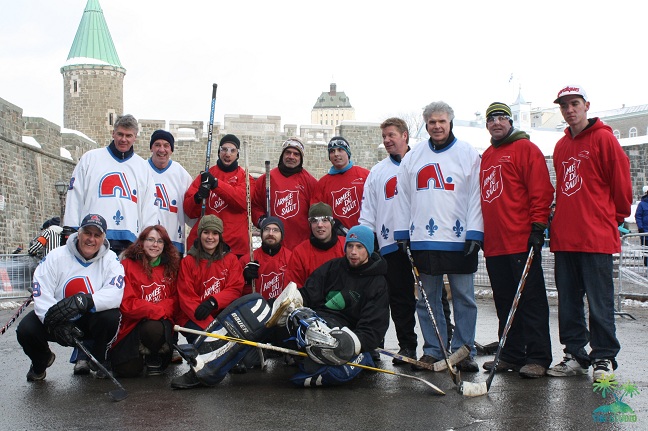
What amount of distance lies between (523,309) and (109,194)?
3.36 m

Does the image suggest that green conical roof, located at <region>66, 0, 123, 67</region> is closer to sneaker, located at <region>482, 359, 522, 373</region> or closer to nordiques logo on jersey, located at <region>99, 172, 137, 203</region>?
nordiques logo on jersey, located at <region>99, 172, 137, 203</region>

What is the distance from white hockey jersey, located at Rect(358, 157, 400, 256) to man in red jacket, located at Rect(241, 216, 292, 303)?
2.28 feet

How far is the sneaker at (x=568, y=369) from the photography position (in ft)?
17.5

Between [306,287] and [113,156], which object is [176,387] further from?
[113,156]

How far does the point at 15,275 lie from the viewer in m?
13.4

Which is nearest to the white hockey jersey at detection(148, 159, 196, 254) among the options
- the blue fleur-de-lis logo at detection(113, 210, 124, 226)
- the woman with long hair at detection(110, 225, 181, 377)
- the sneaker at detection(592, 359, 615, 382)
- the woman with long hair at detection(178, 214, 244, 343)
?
the blue fleur-de-lis logo at detection(113, 210, 124, 226)

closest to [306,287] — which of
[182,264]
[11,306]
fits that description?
[182,264]

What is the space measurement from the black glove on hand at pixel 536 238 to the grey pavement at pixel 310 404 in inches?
35.2

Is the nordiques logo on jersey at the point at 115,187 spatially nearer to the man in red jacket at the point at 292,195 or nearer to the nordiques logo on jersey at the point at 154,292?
the nordiques logo on jersey at the point at 154,292

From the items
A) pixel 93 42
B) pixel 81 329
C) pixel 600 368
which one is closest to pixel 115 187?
pixel 81 329

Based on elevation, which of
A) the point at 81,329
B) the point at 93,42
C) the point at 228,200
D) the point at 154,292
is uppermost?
the point at 93,42

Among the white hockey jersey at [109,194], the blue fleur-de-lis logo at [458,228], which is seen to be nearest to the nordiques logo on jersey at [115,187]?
the white hockey jersey at [109,194]

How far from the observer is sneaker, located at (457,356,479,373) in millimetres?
5631

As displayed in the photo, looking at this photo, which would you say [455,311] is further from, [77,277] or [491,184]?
[77,277]
